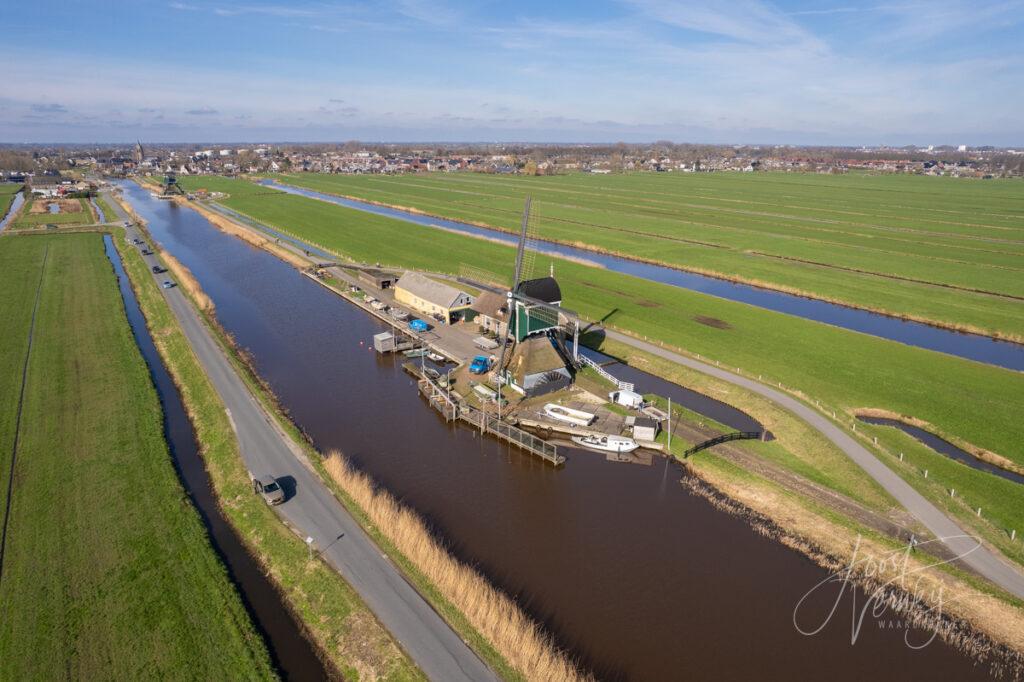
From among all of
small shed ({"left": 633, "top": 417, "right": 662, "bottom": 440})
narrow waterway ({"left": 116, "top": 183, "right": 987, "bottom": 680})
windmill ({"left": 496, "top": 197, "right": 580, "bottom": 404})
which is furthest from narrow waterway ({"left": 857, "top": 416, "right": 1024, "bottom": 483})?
windmill ({"left": 496, "top": 197, "right": 580, "bottom": 404})

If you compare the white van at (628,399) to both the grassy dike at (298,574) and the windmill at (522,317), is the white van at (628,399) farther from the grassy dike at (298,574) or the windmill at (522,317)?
the grassy dike at (298,574)

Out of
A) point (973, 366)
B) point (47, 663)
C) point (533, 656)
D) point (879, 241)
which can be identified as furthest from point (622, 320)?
point (879, 241)

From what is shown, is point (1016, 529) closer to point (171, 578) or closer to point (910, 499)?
point (910, 499)

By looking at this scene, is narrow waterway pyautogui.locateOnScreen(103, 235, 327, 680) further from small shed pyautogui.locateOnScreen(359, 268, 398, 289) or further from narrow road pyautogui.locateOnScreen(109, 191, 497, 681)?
small shed pyautogui.locateOnScreen(359, 268, 398, 289)

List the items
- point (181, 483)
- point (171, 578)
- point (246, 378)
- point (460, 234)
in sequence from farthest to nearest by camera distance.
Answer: point (460, 234) < point (246, 378) < point (181, 483) < point (171, 578)

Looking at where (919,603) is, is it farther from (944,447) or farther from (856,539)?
(944,447)

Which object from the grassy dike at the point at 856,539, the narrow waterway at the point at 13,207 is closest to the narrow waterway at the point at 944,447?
the grassy dike at the point at 856,539

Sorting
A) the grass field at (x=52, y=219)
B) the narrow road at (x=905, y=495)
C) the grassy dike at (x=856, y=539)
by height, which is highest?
the grass field at (x=52, y=219)
